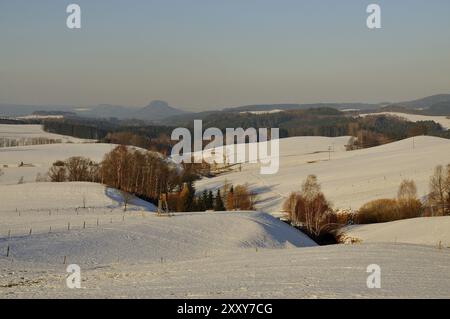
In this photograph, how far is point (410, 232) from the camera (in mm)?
47469

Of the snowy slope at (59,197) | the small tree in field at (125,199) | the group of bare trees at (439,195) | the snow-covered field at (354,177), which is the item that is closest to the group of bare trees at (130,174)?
the snowy slope at (59,197)

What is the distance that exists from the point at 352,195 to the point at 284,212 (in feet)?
41.5

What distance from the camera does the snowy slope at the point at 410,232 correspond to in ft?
144

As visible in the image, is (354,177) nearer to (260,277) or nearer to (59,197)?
(59,197)

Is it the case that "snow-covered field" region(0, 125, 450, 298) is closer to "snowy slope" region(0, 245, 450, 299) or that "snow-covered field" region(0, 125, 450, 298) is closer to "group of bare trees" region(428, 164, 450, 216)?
"snowy slope" region(0, 245, 450, 299)

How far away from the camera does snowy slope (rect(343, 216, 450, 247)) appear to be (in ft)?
144

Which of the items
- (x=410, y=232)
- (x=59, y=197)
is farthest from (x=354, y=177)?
(x=59, y=197)

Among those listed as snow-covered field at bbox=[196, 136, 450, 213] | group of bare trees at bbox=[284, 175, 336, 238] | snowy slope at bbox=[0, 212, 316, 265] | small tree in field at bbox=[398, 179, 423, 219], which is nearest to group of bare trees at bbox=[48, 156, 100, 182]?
snow-covered field at bbox=[196, 136, 450, 213]

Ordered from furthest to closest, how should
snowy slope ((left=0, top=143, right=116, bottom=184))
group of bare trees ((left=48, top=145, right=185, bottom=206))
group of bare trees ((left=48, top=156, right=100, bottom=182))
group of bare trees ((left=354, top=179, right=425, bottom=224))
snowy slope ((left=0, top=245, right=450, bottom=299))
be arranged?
snowy slope ((left=0, top=143, right=116, bottom=184)) → group of bare trees ((left=48, top=156, right=100, bottom=182)) → group of bare trees ((left=48, top=145, right=185, bottom=206)) → group of bare trees ((left=354, top=179, right=425, bottom=224)) → snowy slope ((left=0, top=245, right=450, bottom=299))

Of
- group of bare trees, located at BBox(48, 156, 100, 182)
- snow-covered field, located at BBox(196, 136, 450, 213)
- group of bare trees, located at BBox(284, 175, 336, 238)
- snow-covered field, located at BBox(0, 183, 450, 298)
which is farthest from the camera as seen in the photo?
group of bare trees, located at BBox(48, 156, 100, 182)

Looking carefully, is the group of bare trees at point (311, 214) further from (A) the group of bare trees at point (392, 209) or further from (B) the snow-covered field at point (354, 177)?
(B) the snow-covered field at point (354, 177)

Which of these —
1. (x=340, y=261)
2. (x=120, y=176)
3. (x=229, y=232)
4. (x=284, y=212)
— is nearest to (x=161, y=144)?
(x=120, y=176)

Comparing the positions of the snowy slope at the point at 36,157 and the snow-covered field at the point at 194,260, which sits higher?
the snow-covered field at the point at 194,260

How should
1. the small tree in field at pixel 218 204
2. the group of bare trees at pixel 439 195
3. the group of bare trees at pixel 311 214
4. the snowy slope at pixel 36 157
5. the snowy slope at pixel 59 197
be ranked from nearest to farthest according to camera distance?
the snowy slope at pixel 59 197 < the group of bare trees at pixel 311 214 < the group of bare trees at pixel 439 195 < the small tree in field at pixel 218 204 < the snowy slope at pixel 36 157
